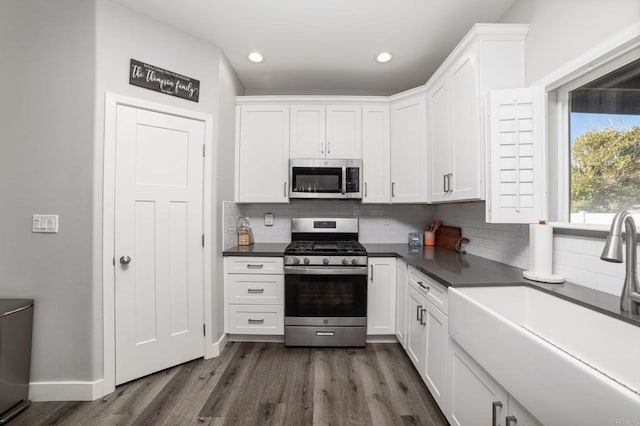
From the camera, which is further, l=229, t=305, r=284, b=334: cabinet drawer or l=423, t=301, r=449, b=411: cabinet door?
l=229, t=305, r=284, b=334: cabinet drawer

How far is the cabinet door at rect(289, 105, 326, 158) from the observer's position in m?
2.83

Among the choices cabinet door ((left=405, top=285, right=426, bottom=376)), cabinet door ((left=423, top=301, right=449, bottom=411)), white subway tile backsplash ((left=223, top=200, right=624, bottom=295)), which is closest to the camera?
white subway tile backsplash ((left=223, top=200, right=624, bottom=295))

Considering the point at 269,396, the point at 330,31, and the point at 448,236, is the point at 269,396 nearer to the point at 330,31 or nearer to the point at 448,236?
the point at 448,236

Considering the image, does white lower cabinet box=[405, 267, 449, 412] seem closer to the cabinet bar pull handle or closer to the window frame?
the cabinet bar pull handle

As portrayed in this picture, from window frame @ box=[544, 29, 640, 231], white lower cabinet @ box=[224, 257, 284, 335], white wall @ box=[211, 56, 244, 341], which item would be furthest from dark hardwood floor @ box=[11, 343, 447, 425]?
window frame @ box=[544, 29, 640, 231]

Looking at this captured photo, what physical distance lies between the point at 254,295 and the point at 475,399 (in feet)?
6.21

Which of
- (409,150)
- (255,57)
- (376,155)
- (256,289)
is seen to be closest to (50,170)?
(256,289)

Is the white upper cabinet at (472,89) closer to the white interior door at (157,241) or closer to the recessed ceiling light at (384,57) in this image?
the recessed ceiling light at (384,57)

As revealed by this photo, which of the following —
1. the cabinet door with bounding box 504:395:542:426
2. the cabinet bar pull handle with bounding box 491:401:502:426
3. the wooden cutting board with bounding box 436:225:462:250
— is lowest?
the cabinet bar pull handle with bounding box 491:401:502:426

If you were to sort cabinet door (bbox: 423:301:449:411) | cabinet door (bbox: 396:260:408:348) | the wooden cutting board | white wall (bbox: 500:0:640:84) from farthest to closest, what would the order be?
the wooden cutting board < cabinet door (bbox: 396:260:408:348) < cabinet door (bbox: 423:301:449:411) < white wall (bbox: 500:0:640:84)

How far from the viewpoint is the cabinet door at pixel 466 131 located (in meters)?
1.76

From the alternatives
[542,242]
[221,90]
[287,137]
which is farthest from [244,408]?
[221,90]

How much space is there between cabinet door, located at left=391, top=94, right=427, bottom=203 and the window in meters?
1.13

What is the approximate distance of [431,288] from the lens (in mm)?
1754
